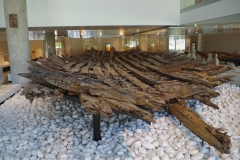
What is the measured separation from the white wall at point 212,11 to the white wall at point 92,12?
3.83 ft

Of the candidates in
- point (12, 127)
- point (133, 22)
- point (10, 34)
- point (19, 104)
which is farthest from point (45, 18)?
point (12, 127)

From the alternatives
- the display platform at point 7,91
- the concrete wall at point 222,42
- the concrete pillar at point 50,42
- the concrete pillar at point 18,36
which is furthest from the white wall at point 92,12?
the concrete wall at point 222,42

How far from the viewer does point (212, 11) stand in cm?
738

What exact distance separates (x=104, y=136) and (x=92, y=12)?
6.88 m

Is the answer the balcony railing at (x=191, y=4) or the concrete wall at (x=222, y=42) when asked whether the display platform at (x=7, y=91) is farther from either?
the concrete wall at (x=222, y=42)

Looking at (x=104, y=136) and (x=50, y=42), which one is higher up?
(x=50, y=42)

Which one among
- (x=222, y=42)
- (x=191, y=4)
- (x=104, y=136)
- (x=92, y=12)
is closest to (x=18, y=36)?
(x=92, y=12)

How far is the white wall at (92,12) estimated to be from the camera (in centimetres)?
873

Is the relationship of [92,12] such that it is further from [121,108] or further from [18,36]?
[121,108]

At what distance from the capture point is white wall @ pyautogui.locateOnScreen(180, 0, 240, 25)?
6.36 m

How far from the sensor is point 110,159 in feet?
8.02

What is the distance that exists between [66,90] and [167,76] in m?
1.90

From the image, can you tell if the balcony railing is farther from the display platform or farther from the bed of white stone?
the display platform

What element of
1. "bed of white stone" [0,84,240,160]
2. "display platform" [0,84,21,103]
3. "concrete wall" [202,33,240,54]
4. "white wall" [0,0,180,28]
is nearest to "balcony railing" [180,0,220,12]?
"white wall" [0,0,180,28]
